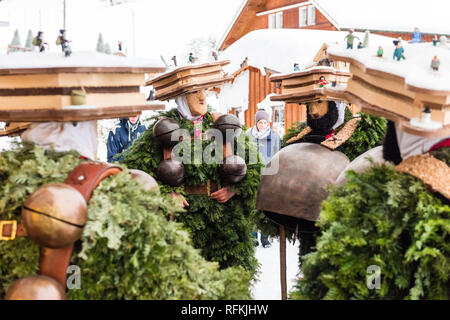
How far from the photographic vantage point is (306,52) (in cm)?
784

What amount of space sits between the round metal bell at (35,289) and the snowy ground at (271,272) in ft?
6.28

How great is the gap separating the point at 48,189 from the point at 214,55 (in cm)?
235

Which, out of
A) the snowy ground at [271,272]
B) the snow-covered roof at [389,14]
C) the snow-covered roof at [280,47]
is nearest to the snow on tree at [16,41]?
the snowy ground at [271,272]

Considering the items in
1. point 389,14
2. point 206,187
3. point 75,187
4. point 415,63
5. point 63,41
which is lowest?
point 206,187

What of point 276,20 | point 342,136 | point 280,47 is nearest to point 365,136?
point 342,136

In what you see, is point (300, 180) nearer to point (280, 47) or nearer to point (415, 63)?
point (415, 63)

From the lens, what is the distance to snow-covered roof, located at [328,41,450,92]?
5.99 feet

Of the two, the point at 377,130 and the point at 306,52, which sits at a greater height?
the point at 306,52

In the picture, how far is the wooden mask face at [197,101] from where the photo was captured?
12.1 ft

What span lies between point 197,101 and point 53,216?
1986 millimetres

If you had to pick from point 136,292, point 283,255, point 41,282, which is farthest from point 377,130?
point 41,282

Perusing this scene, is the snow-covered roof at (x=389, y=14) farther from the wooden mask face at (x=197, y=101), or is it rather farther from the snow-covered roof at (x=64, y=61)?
the snow-covered roof at (x=64, y=61)

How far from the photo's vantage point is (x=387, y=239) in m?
2.01
